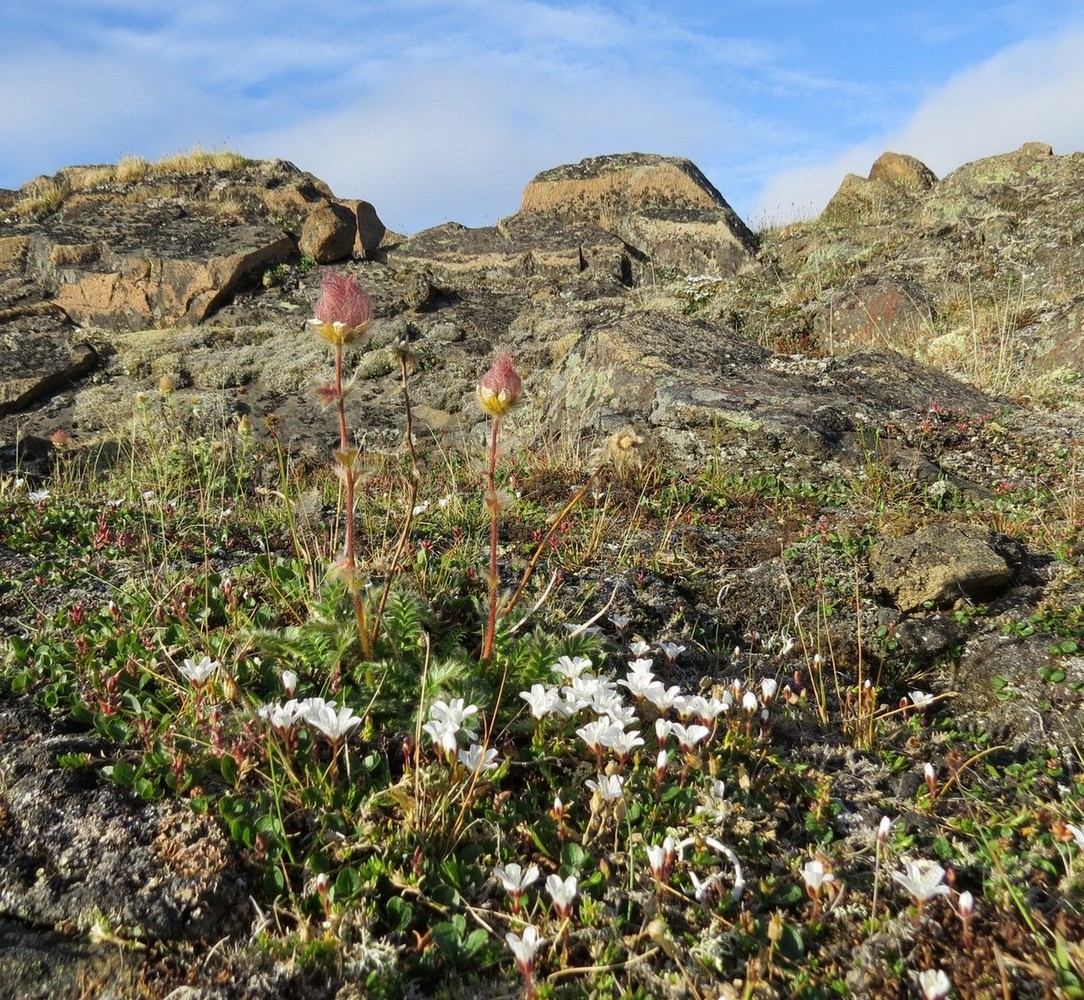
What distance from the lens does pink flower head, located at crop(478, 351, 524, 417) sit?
2.39 m

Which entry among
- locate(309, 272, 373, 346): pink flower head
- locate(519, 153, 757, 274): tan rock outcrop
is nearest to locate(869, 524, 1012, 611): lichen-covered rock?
locate(309, 272, 373, 346): pink flower head

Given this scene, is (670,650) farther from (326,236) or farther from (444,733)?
(326,236)

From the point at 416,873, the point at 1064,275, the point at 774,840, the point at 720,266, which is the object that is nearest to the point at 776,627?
the point at 774,840

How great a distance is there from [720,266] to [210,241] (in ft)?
25.8

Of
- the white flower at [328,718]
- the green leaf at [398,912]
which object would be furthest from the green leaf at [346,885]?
the white flower at [328,718]

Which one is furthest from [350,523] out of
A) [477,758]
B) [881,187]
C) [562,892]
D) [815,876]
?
[881,187]

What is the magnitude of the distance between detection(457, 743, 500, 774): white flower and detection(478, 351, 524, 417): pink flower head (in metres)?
0.97

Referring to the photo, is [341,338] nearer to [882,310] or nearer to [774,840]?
[774,840]

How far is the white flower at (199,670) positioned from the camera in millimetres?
2543

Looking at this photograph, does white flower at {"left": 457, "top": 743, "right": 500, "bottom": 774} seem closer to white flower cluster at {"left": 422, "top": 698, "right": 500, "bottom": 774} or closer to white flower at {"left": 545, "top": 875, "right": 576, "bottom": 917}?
white flower cluster at {"left": 422, "top": 698, "right": 500, "bottom": 774}

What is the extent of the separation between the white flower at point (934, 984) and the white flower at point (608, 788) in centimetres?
81

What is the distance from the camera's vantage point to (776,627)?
11.9 feet

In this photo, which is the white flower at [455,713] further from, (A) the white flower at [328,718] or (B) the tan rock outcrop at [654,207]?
(B) the tan rock outcrop at [654,207]

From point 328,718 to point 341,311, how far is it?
1.16 m
